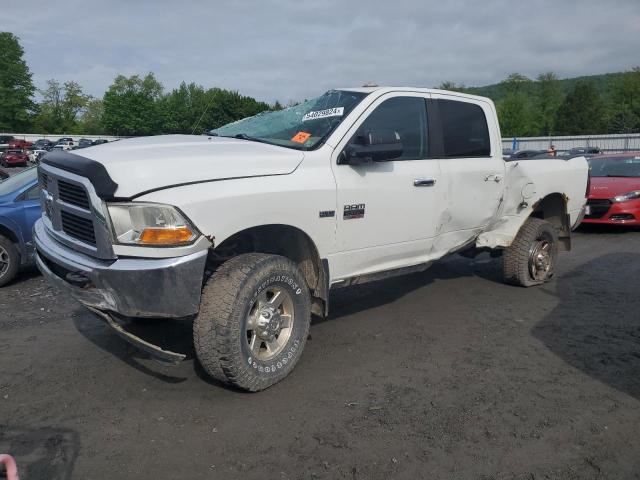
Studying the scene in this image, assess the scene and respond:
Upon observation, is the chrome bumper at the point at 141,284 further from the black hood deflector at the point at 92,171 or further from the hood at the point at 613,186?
the hood at the point at 613,186

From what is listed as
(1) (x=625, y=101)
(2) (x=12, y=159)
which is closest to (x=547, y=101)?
(1) (x=625, y=101)

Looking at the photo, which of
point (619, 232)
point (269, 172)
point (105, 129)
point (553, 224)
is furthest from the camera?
point (105, 129)

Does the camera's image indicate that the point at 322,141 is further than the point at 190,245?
Yes

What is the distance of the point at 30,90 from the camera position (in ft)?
286

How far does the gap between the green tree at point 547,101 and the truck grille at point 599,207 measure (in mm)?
75893

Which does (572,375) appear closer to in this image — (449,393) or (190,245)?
(449,393)

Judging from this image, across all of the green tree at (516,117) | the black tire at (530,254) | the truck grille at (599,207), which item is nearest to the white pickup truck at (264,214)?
the black tire at (530,254)

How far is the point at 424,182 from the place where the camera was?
4773 millimetres

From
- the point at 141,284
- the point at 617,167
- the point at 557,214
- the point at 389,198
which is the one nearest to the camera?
the point at 141,284

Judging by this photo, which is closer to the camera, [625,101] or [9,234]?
[9,234]

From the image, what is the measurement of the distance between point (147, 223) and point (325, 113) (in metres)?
1.90

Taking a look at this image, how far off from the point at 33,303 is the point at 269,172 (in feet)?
12.5

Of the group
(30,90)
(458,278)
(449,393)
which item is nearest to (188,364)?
(449,393)

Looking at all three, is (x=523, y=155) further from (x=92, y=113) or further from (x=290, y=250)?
(x=92, y=113)
